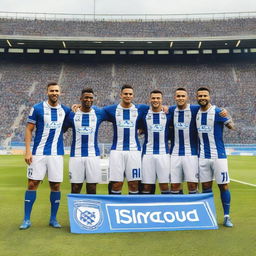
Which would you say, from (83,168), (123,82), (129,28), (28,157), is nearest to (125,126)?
(83,168)

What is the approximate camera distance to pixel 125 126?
588 centimetres

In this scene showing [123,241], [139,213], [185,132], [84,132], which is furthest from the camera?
[185,132]

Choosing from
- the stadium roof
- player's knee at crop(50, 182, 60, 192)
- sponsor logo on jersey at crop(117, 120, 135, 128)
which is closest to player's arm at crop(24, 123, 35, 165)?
player's knee at crop(50, 182, 60, 192)

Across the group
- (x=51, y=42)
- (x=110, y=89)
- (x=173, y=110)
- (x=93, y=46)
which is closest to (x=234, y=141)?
(x=110, y=89)

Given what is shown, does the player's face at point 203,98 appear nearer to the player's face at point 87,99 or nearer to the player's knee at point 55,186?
the player's face at point 87,99

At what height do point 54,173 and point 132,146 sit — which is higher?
point 132,146

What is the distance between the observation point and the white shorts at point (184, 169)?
5.75 meters

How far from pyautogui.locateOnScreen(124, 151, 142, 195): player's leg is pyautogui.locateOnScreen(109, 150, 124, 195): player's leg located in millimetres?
79

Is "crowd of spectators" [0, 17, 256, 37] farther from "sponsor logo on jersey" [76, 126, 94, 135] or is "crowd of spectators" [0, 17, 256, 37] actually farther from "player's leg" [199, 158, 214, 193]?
"player's leg" [199, 158, 214, 193]

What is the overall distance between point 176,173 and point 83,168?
143cm

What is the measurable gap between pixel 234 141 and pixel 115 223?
29798 millimetres

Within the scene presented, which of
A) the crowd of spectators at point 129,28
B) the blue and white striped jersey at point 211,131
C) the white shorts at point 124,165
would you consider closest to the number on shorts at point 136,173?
the white shorts at point 124,165

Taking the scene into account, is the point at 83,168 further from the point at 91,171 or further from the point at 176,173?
the point at 176,173

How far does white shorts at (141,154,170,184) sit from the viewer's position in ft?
19.1
